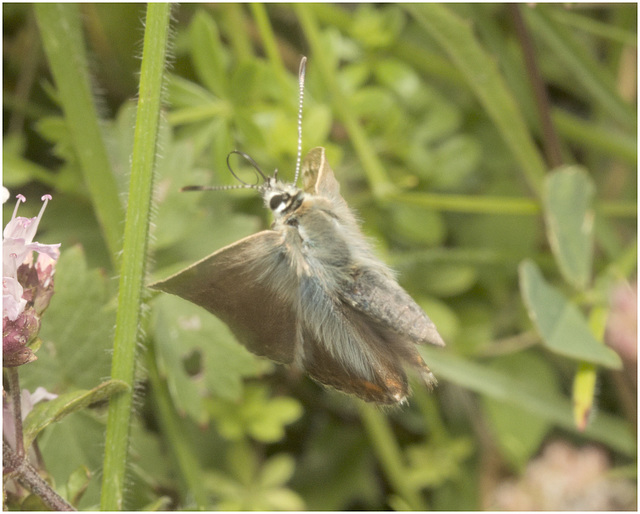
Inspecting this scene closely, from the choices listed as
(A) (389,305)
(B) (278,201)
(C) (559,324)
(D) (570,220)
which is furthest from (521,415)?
(B) (278,201)

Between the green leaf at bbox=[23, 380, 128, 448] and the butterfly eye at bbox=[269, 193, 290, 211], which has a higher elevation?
the butterfly eye at bbox=[269, 193, 290, 211]

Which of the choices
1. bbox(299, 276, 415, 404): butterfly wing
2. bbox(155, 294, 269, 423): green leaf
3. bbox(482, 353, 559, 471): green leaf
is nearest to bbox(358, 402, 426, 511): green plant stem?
A: bbox(482, 353, 559, 471): green leaf

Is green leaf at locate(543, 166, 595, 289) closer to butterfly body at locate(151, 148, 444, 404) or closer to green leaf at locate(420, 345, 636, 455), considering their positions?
green leaf at locate(420, 345, 636, 455)

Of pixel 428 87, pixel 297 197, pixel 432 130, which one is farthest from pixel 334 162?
pixel 297 197

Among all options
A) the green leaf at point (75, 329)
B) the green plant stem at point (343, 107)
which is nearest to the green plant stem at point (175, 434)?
the green leaf at point (75, 329)

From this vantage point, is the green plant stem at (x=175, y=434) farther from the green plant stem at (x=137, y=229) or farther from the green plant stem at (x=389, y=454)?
the green plant stem at (x=389, y=454)

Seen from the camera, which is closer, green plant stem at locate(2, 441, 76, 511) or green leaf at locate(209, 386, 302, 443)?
green plant stem at locate(2, 441, 76, 511)

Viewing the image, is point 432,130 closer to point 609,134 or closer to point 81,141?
point 609,134
